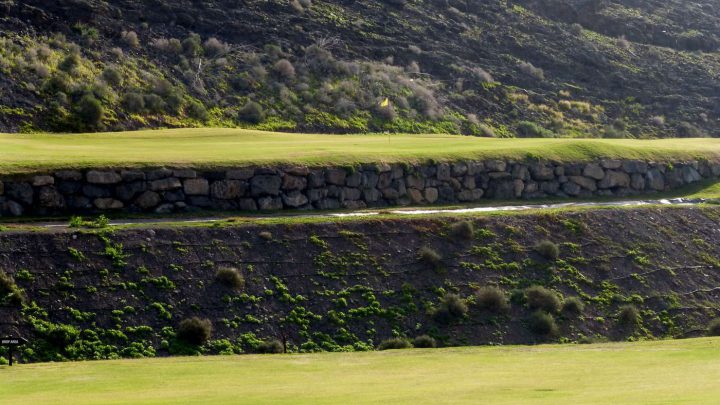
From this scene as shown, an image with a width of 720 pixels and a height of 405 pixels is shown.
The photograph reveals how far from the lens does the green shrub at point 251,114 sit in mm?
59844

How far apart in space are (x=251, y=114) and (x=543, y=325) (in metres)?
30.3

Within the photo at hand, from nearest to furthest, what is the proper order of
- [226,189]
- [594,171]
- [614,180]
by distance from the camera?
[226,189], [594,171], [614,180]

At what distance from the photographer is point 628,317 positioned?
34.2 meters

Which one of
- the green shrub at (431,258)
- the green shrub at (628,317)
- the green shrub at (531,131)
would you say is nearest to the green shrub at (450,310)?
the green shrub at (431,258)

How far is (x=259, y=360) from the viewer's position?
2511 cm

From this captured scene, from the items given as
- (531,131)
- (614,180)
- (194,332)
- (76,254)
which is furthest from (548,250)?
(531,131)

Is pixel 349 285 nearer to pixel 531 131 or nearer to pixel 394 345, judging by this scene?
pixel 394 345

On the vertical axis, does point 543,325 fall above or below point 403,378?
below

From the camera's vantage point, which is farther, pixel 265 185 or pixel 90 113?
pixel 90 113

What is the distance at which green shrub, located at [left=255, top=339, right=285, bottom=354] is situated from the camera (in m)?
29.0

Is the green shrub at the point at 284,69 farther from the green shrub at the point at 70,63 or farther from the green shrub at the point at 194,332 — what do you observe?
the green shrub at the point at 194,332

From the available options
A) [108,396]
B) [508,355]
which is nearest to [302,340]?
[508,355]

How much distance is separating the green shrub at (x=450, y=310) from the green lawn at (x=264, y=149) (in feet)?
29.2

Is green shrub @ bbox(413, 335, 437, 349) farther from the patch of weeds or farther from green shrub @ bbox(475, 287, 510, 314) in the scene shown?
the patch of weeds
